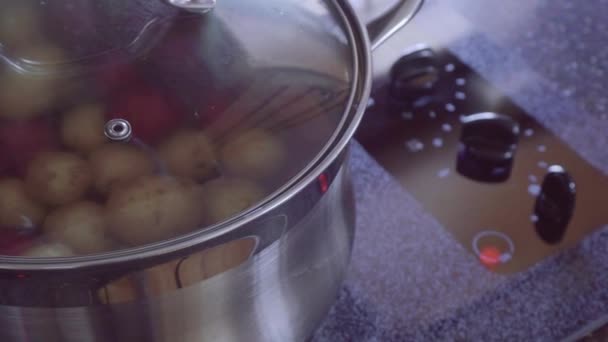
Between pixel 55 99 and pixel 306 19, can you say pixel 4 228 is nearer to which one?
pixel 55 99

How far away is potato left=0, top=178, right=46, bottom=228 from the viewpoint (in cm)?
55

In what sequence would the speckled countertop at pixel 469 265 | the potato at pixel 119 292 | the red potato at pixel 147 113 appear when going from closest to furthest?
the potato at pixel 119 292 → the red potato at pixel 147 113 → the speckled countertop at pixel 469 265

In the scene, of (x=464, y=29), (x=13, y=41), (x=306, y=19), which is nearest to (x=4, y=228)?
(x=13, y=41)

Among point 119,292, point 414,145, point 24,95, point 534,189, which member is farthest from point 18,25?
point 534,189

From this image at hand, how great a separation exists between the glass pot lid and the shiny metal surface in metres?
0.04

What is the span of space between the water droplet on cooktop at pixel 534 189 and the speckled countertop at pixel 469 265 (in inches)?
3.2

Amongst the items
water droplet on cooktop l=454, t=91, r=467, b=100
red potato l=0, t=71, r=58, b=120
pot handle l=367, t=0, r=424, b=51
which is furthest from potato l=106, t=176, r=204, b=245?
water droplet on cooktop l=454, t=91, r=467, b=100

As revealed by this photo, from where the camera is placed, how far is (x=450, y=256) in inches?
32.9

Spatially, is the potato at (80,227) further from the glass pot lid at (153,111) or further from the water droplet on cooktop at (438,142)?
the water droplet on cooktop at (438,142)

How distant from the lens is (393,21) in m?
0.67

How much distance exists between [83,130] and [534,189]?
0.56m

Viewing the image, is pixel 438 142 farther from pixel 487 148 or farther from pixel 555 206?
pixel 555 206

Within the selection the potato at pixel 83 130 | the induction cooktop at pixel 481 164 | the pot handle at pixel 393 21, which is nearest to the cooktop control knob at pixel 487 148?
the induction cooktop at pixel 481 164

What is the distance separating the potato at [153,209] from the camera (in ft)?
1.75
